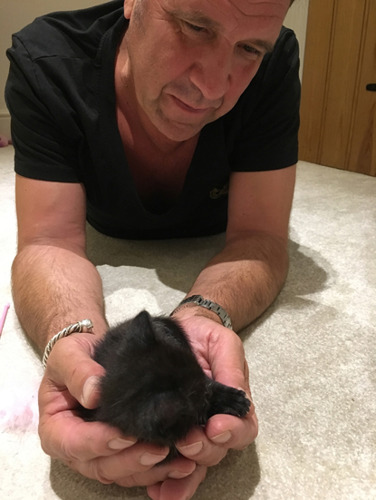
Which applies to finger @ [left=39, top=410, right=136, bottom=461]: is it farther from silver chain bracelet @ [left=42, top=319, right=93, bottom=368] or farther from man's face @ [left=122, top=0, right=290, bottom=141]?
man's face @ [left=122, top=0, right=290, bottom=141]

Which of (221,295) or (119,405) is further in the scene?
(221,295)

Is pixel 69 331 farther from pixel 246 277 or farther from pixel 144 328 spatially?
pixel 246 277

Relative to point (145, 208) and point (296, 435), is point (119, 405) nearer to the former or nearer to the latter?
point (296, 435)

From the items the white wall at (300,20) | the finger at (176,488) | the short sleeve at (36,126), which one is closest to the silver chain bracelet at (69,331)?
the finger at (176,488)

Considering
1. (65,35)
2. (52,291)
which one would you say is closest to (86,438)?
(52,291)

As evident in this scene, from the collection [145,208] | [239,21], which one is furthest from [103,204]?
[239,21]

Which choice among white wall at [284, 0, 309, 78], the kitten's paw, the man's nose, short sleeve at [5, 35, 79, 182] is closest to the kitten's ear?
the kitten's paw

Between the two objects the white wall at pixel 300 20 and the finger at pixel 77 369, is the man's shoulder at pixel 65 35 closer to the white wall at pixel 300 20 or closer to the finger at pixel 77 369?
the finger at pixel 77 369
